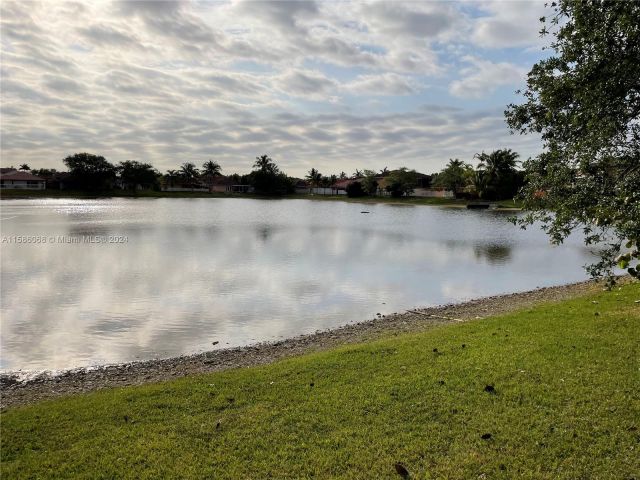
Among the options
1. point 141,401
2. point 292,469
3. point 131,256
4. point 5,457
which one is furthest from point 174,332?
point 131,256

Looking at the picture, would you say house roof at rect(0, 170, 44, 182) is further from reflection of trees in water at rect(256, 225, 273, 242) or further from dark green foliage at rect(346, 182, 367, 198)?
reflection of trees in water at rect(256, 225, 273, 242)

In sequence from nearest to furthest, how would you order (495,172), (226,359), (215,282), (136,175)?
(226,359)
(215,282)
(495,172)
(136,175)

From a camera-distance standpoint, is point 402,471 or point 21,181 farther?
point 21,181

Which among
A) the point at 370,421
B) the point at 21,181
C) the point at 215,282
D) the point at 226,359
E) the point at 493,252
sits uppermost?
the point at 21,181

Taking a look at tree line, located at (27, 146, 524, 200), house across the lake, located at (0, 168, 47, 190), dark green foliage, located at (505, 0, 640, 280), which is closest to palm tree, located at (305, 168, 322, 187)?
tree line, located at (27, 146, 524, 200)

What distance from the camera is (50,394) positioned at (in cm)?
890

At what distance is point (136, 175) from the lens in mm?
129000

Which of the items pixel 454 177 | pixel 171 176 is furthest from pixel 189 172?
pixel 454 177

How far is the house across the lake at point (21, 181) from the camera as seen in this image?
391 feet

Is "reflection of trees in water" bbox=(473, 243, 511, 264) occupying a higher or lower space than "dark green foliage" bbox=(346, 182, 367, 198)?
lower

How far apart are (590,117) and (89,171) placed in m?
128

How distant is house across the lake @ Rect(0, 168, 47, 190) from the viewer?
11906cm

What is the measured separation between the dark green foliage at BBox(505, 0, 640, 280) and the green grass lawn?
2.04 m

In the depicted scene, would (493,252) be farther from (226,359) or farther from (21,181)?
(21,181)
